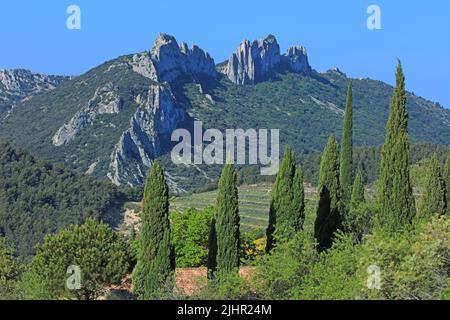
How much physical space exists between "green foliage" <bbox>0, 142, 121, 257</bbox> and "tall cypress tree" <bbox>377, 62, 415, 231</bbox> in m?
74.4

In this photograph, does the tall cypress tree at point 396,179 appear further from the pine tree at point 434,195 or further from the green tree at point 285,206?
the pine tree at point 434,195

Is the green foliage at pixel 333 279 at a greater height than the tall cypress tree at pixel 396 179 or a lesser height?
lesser

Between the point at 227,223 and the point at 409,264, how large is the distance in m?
10.8

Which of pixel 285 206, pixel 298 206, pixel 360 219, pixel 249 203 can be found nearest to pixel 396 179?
pixel 298 206

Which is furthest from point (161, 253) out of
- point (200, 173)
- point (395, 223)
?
point (200, 173)

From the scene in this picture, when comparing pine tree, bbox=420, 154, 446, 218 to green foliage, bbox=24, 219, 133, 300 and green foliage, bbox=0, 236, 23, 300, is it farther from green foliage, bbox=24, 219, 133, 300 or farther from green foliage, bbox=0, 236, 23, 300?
green foliage, bbox=0, 236, 23, 300

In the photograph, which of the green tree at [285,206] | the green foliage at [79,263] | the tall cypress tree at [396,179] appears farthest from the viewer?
the green tree at [285,206]

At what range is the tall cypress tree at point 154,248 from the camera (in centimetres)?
3144

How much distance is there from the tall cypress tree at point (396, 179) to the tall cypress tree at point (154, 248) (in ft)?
29.8

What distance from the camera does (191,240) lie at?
49188 mm

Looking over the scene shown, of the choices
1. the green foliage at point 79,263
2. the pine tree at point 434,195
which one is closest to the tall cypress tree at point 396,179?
the green foliage at point 79,263

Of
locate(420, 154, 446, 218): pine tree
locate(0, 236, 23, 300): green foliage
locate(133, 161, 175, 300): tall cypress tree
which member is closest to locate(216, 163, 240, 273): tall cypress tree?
locate(133, 161, 175, 300): tall cypress tree

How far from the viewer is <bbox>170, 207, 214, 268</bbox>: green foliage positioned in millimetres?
48250

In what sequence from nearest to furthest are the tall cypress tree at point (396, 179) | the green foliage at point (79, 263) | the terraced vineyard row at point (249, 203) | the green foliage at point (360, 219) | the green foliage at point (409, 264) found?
1. the green foliage at point (409, 264)
2. the tall cypress tree at point (396, 179)
3. the green foliage at point (79, 263)
4. the green foliage at point (360, 219)
5. the terraced vineyard row at point (249, 203)
